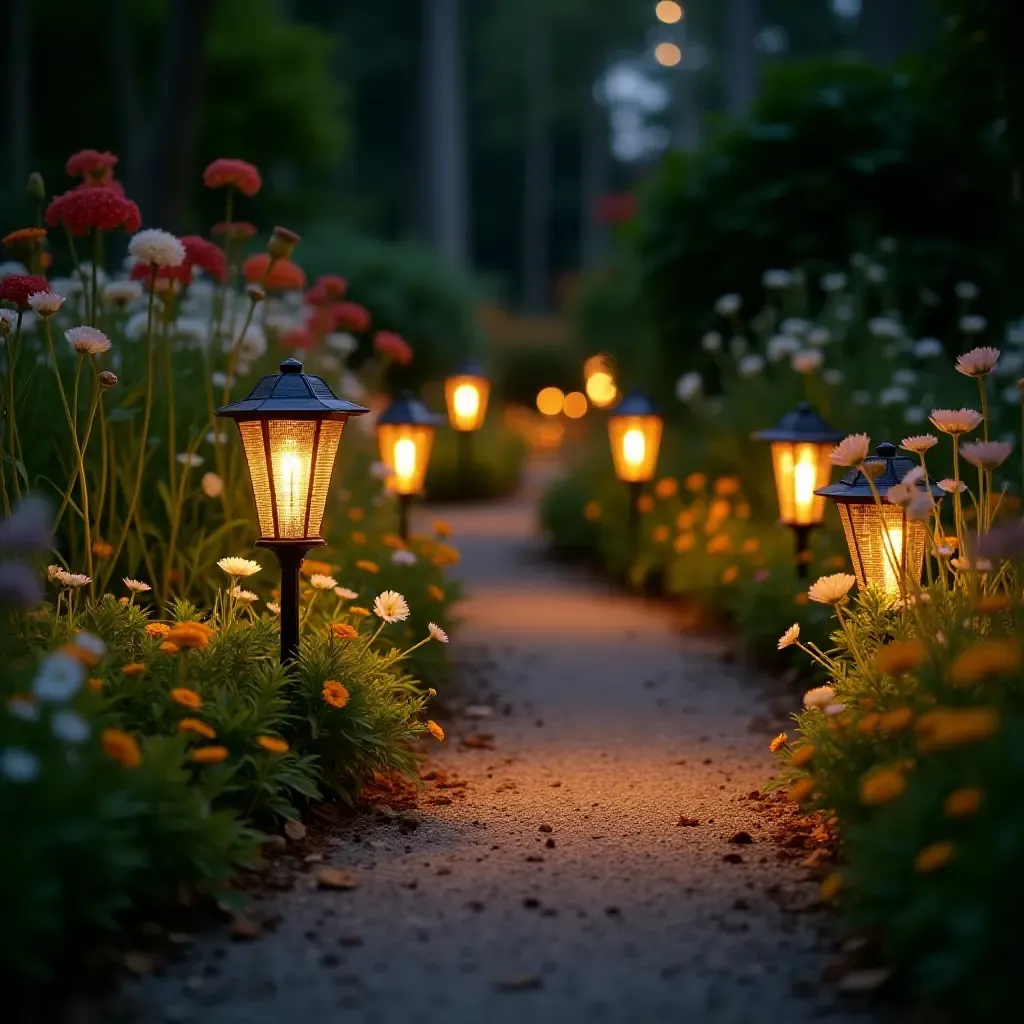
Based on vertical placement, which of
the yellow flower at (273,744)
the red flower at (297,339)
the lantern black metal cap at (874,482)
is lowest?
the yellow flower at (273,744)

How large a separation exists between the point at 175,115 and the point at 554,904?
34.7 ft

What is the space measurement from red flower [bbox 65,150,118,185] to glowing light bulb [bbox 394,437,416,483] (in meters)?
2.81

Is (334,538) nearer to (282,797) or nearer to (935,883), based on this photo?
(282,797)

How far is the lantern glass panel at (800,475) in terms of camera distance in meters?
5.92

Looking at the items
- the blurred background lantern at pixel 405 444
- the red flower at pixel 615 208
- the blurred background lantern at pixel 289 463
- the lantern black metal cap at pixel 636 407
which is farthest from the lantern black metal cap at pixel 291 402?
the red flower at pixel 615 208

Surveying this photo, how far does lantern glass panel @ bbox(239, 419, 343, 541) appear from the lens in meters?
4.05

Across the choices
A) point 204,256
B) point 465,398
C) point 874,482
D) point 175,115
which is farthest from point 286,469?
point 175,115

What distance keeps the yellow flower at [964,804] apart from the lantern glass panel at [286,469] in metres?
2.33

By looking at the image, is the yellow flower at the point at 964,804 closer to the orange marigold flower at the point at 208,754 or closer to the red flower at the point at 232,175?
the orange marigold flower at the point at 208,754

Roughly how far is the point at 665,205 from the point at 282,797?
303 inches

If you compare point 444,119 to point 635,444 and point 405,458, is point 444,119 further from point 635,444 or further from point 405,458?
point 405,458

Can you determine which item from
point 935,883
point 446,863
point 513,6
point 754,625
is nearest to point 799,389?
point 754,625

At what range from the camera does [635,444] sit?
8.69m

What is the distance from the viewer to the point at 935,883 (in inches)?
101
